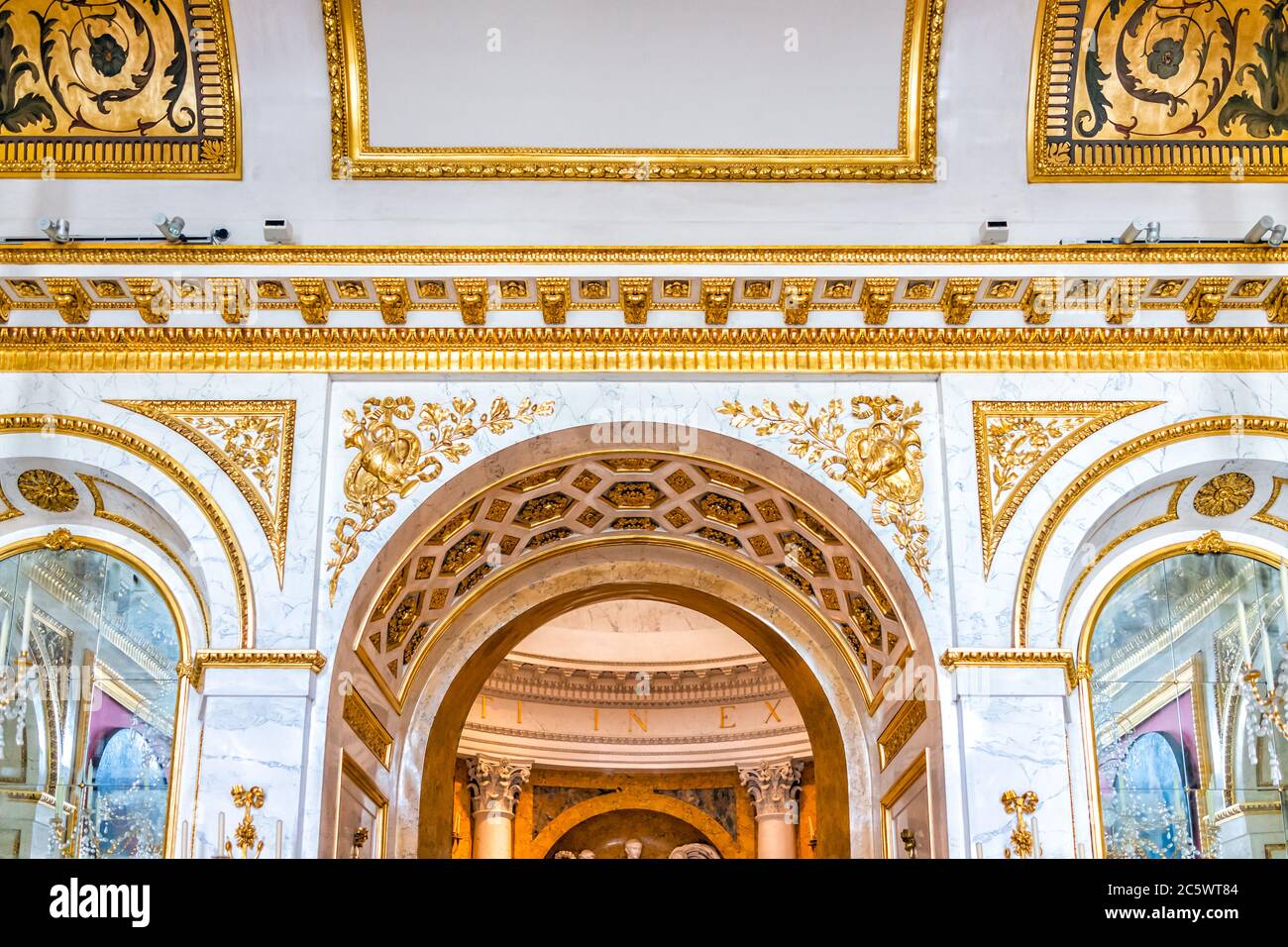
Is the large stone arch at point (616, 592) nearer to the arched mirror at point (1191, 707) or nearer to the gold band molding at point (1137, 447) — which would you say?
the gold band molding at point (1137, 447)

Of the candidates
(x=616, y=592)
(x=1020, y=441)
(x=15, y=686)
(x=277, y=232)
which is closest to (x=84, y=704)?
(x=15, y=686)

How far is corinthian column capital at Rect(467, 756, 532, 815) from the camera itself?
68.7ft

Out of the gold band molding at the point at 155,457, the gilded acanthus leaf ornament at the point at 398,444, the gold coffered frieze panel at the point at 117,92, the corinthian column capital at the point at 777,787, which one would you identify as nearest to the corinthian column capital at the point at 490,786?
the corinthian column capital at the point at 777,787

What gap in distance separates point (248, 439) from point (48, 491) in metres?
1.96

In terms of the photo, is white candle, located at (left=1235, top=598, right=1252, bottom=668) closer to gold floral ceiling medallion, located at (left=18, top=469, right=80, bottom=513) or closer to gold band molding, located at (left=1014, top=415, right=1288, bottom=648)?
gold band molding, located at (left=1014, top=415, right=1288, bottom=648)

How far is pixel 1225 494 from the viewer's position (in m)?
13.0

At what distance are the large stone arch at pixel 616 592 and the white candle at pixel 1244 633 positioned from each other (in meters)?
2.89

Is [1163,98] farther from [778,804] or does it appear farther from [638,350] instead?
[778,804]

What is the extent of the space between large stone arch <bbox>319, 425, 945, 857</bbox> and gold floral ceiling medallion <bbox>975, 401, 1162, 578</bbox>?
976 mm

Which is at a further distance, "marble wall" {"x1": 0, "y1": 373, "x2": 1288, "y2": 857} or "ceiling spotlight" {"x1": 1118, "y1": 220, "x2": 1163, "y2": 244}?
"ceiling spotlight" {"x1": 1118, "y1": 220, "x2": 1163, "y2": 244}

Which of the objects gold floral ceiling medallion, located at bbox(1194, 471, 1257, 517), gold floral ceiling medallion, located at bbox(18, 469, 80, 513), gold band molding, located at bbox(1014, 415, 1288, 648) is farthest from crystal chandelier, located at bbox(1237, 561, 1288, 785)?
gold floral ceiling medallion, located at bbox(18, 469, 80, 513)

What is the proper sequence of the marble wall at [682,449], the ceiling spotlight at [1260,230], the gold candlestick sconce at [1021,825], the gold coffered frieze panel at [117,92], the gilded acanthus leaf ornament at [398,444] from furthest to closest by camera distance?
the gold coffered frieze panel at [117,92] < the gilded acanthus leaf ornament at [398,444] < the ceiling spotlight at [1260,230] < the marble wall at [682,449] < the gold candlestick sconce at [1021,825]

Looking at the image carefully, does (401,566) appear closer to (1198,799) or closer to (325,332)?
(325,332)

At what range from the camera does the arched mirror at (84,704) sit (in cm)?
1248
